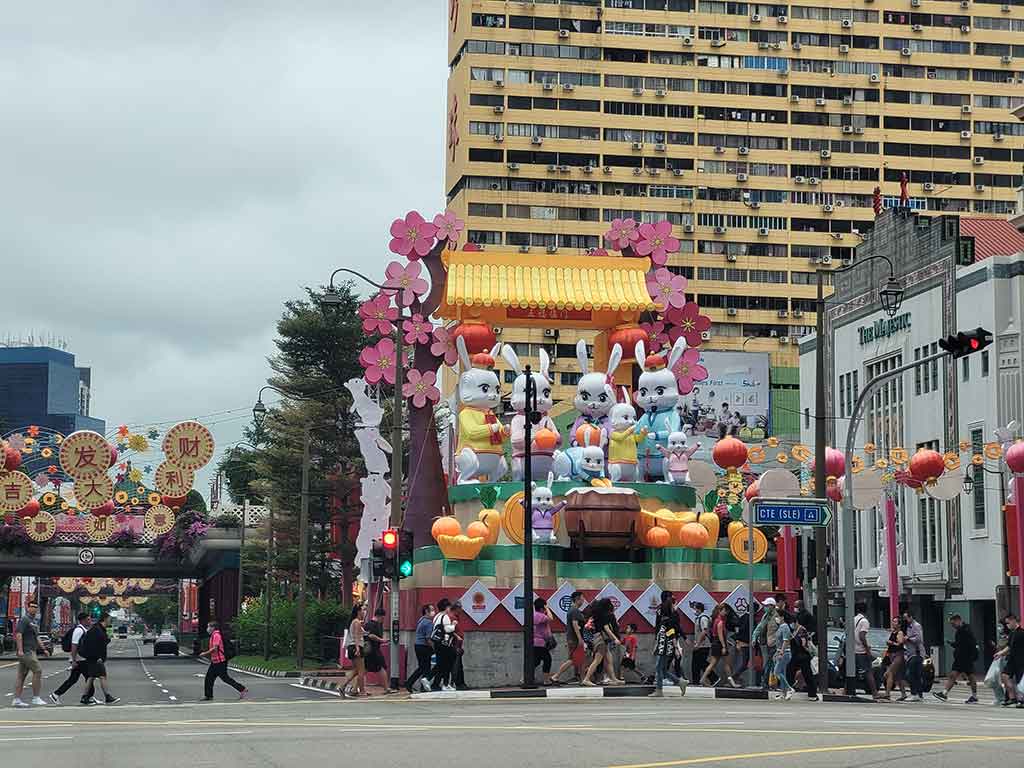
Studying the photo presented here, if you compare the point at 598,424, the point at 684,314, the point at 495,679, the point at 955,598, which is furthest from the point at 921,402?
the point at 495,679

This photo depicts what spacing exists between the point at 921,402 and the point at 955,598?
22.9 feet

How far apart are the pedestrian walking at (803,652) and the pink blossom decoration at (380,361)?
42.9 ft

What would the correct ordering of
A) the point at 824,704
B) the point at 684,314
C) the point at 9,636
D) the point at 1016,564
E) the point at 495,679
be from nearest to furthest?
1. the point at 824,704
2. the point at 495,679
3. the point at 684,314
4. the point at 1016,564
5. the point at 9,636

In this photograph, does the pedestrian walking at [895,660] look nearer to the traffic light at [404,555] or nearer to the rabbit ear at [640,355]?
the rabbit ear at [640,355]

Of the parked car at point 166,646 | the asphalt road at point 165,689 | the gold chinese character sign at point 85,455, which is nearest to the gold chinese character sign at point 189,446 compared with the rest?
the gold chinese character sign at point 85,455

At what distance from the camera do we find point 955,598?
55531 millimetres

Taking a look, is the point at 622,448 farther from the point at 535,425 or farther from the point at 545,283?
the point at 545,283

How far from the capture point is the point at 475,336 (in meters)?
37.9

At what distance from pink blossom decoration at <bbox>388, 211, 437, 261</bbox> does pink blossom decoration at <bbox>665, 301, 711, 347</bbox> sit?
6.13 metres

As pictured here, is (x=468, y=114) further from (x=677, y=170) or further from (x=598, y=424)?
(x=598, y=424)

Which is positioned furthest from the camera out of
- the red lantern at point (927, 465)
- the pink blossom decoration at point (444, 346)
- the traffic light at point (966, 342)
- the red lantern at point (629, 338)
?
the red lantern at point (629, 338)

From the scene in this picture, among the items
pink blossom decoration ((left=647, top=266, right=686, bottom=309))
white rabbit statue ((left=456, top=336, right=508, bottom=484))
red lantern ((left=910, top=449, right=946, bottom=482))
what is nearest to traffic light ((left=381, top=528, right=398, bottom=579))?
white rabbit statue ((left=456, top=336, right=508, bottom=484))

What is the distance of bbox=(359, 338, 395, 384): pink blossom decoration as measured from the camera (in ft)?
130

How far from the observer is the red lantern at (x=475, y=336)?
124 feet
